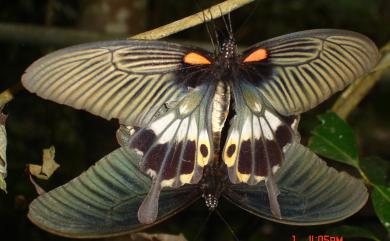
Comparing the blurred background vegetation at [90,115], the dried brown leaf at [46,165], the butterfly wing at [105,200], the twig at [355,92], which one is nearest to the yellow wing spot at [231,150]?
the butterfly wing at [105,200]

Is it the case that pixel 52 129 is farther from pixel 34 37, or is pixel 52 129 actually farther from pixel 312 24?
pixel 312 24

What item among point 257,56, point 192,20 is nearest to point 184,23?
point 192,20

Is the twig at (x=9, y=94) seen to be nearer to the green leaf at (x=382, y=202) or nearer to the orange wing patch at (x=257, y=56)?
the orange wing patch at (x=257, y=56)

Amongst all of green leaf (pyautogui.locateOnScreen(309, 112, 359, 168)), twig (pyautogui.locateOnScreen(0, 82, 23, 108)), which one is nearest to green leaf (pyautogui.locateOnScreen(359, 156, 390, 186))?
green leaf (pyautogui.locateOnScreen(309, 112, 359, 168))

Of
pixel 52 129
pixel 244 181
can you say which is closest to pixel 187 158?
pixel 244 181

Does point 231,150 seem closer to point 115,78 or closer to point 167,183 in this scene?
point 167,183

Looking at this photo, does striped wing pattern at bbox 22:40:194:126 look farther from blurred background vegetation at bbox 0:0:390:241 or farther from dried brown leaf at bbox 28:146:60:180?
blurred background vegetation at bbox 0:0:390:241
